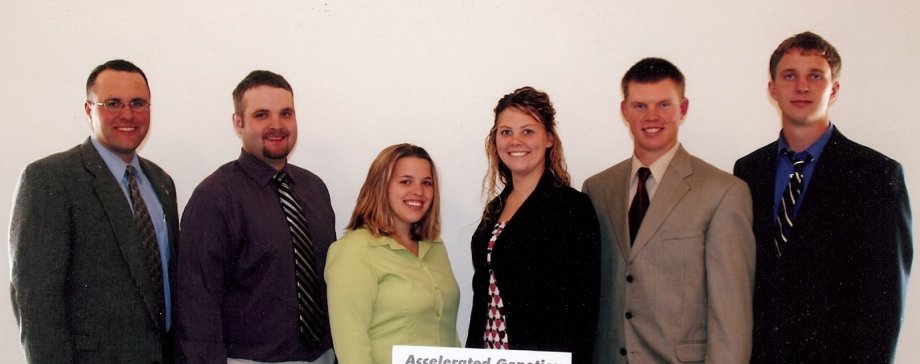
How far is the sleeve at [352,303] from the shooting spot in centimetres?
218

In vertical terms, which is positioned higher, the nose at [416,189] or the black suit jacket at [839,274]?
the nose at [416,189]

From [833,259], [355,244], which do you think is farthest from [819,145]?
[355,244]

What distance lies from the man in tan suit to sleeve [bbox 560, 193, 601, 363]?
126mm

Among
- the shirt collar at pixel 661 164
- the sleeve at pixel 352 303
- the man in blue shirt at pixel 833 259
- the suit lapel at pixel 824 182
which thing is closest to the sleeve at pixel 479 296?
the sleeve at pixel 352 303

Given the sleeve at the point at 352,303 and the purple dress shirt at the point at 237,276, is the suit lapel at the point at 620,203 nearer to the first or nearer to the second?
the sleeve at the point at 352,303

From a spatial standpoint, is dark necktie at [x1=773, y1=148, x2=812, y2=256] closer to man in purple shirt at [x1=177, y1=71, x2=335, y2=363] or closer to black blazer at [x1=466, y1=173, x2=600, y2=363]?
black blazer at [x1=466, y1=173, x2=600, y2=363]

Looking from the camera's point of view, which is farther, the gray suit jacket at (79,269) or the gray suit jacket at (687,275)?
the gray suit jacket at (79,269)

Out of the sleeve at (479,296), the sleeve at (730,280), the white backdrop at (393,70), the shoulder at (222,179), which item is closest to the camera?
the sleeve at (730,280)

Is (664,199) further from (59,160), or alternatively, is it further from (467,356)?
(59,160)

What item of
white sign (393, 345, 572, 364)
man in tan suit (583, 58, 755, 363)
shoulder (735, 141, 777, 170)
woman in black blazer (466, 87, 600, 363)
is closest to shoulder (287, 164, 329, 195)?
woman in black blazer (466, 87, 600, 363)

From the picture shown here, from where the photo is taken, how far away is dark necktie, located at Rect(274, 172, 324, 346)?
248 centimetres

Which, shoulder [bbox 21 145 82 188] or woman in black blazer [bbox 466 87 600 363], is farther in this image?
shoulder [bbox 21 145 82 188]

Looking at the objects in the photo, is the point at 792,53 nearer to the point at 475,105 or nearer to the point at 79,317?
the point at 475,105

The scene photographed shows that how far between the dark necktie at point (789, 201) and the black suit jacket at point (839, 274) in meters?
0.03
